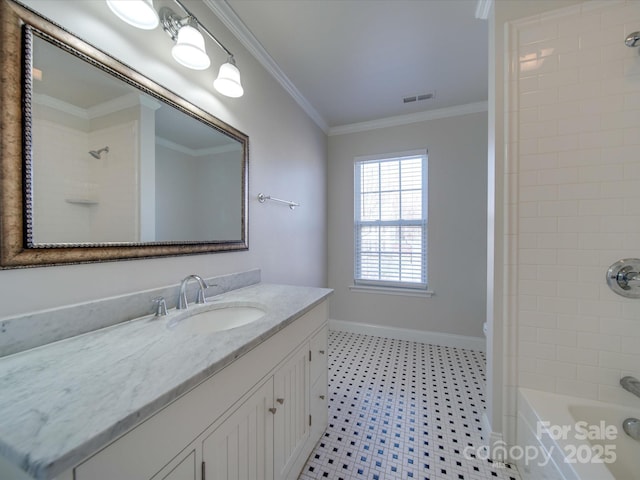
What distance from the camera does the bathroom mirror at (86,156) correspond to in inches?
28.9

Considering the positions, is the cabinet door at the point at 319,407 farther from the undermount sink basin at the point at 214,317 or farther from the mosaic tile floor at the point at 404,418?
the undermount sink basin at the point at 214,317

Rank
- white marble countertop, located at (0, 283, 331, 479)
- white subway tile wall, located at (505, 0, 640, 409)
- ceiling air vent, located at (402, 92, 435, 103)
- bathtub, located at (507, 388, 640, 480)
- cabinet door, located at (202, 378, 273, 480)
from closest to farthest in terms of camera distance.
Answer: white marble countertop, located at (0, 283, 331, 479)
cabinet door, located at (202, 378, 273, 480)
bathtub, located at (507, 388, 640, 480)
white subway tile wall, located at (505, 0, 640, 409)
ceiling air vent, located at (402, 92, 435, 103)

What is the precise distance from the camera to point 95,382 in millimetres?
582

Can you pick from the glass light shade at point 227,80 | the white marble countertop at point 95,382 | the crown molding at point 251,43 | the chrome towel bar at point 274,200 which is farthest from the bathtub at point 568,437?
the crown molding at point 251,43

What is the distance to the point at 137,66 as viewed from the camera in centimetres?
106

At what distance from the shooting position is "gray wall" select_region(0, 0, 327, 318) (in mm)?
833

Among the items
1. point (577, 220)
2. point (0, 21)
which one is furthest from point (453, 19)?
point (0, 21)

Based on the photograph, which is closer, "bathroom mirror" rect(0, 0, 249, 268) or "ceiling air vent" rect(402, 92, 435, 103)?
"bathroom mirror" rect(0, 0, 249, 268)

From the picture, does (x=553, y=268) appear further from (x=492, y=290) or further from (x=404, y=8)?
(x=404, y=8)

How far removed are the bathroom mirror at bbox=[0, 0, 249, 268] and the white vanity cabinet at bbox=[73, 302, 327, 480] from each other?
0.65 meters

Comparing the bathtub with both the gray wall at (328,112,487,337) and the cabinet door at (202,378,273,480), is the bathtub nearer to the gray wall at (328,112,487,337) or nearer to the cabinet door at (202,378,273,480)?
the cabinet door at (202,378,273,480)

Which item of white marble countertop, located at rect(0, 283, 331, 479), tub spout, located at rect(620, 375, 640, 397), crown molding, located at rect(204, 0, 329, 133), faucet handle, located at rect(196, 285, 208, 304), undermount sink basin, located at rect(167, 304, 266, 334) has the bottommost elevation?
tub spout, located at rect(620, 375, 640, 397)

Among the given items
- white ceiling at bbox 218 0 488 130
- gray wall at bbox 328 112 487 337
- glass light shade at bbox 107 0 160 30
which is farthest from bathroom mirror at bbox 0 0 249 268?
gray wall at bbox 328 112 487 337

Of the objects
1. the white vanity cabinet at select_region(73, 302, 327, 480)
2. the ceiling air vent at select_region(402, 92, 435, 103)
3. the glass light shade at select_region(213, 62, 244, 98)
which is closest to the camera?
the white vanity cabinet at select_region(73, 302, 327, 480)
